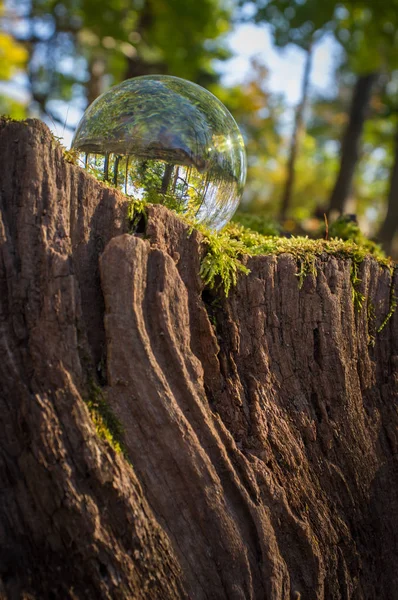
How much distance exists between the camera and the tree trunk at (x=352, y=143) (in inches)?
395

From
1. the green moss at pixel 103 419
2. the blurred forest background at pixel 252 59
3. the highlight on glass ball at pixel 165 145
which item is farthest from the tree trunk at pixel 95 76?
the green moss at pixel 103 419

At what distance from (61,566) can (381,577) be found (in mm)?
1806

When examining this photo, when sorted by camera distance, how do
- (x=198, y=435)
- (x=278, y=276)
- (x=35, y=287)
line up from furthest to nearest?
1. (x=278, y=276)
2. (x=198, y=435)
3. (x=35, y=287)

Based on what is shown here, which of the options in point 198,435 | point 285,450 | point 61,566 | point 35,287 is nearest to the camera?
point 61,566

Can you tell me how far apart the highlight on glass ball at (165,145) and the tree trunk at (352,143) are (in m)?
7.18

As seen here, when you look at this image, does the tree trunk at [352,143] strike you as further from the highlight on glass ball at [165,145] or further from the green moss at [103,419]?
the green moss at [103,419]

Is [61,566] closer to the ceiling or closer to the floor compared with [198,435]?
closer to the floor

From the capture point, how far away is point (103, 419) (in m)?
2.28

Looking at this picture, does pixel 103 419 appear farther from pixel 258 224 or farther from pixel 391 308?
pixel 258 224

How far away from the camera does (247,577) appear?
7.80 ft

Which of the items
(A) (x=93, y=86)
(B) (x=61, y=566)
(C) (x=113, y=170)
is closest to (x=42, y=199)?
(C) (x=113, y=170)

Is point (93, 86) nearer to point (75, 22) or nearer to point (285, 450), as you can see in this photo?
point (75, 22)

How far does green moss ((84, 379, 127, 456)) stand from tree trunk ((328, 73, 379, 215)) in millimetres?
8387

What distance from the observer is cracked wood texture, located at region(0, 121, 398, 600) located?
2.15 meters
